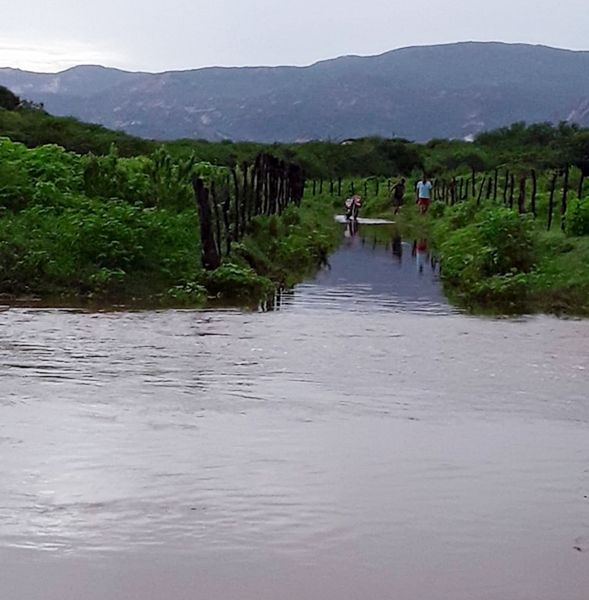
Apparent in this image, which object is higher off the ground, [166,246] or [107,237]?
[107,237]

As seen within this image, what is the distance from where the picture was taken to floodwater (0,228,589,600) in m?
5.42

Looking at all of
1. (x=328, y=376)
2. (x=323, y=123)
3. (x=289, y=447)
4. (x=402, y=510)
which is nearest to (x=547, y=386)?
(x=328, y=376)

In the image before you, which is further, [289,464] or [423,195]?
[423,195]


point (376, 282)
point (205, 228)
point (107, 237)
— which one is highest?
point (205, 228)

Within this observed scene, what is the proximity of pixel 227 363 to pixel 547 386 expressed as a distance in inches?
110

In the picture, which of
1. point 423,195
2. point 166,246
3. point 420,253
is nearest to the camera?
point 166,246

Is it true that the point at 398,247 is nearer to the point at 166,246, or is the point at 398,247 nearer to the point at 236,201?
the point at 236,201

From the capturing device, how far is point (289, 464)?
7129 mm

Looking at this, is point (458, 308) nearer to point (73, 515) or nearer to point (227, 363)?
point (227, 363)

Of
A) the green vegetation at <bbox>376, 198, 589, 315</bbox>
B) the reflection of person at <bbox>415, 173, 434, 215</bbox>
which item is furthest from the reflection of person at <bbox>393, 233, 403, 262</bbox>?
the reflection of person at <bbox>415, 173, 434, 215</bbox>

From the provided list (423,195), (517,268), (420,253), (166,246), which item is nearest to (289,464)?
(166,246)

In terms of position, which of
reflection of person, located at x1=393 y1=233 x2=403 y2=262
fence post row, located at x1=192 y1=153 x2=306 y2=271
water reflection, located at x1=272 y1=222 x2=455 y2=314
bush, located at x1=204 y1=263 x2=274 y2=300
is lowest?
reflection of person, located at x1=393 y1=233 x2=403 y2=262

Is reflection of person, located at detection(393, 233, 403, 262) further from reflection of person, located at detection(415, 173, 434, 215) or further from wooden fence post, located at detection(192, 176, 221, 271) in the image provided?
wooden fence post, located at detection(192, 176, 221, 271)

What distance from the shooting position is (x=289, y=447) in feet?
24.7
